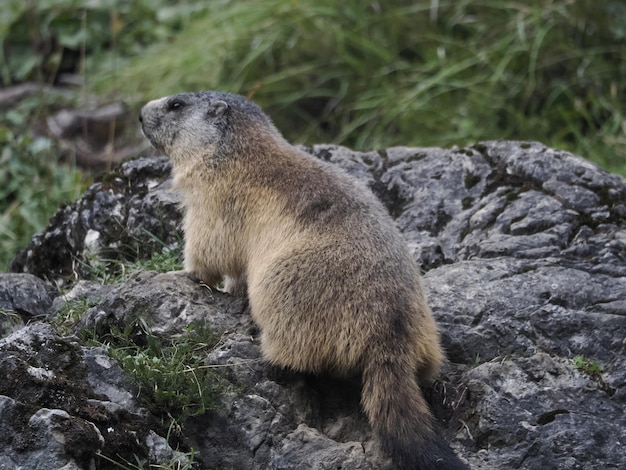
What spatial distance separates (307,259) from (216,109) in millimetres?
1482

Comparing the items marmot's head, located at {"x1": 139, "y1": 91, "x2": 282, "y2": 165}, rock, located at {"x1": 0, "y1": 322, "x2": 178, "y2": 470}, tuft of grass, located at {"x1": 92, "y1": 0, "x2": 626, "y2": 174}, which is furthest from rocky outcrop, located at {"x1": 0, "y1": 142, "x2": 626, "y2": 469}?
tuft of grass, located at {"x1": 92, "y1": 0, "x2": 626, "y2": 174}

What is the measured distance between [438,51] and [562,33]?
1.25m

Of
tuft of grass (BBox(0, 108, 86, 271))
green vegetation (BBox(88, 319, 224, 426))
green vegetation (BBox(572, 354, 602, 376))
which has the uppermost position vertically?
green vegetation (BBox(88, 319, 224, 426))

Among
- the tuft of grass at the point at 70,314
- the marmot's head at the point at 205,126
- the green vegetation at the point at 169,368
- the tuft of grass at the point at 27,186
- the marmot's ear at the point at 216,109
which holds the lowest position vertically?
the tuft of grass at the point at 27,186

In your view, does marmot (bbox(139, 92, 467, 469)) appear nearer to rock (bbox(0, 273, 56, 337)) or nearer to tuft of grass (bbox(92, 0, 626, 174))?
rock (bbox(0, 273, 56, 337))

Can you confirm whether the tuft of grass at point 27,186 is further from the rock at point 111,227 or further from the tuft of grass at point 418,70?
the tuft of grass at point 418,70

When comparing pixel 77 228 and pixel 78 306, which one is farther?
pixel 77 228

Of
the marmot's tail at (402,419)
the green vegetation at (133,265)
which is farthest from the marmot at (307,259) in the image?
the green vegetation at (133,265)

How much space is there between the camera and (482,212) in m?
5.77

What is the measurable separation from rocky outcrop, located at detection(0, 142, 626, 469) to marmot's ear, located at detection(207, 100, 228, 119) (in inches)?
35.0

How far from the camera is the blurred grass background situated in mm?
8648

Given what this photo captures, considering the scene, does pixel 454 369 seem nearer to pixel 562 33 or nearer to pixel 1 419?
pixel 1 419

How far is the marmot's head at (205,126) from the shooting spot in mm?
5406

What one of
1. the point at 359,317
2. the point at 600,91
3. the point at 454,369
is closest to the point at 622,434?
the point at 454,369
